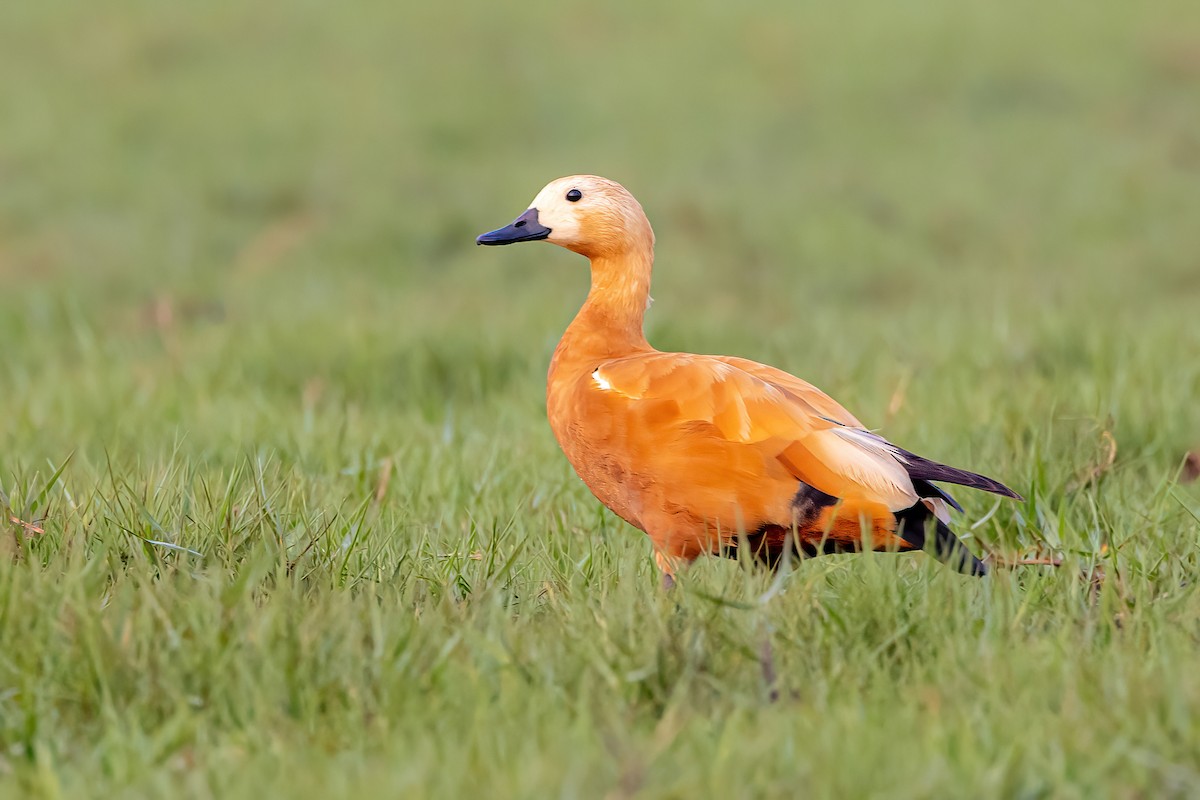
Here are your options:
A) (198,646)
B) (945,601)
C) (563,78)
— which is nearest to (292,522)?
(198,646)

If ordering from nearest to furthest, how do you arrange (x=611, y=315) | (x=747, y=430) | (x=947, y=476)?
(x=947, y=476) → (x=747, y=430) → (x=611, y=315)

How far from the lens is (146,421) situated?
5156 mm

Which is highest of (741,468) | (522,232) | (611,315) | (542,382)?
(522,232)

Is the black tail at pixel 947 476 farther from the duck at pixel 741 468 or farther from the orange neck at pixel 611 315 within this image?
the orange neck at pixel 611 315

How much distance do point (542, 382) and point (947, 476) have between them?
9.87 ft

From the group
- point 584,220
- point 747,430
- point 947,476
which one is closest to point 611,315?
point 584,220

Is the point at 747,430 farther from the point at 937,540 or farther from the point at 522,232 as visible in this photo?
the point at 522,232

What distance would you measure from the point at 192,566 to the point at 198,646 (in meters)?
0.51

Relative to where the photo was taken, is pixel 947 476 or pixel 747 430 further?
pixel 747 430

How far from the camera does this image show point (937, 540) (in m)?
3.06

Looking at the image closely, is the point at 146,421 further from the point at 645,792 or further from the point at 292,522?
the point at 645,792

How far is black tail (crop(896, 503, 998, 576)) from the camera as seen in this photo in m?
3.01

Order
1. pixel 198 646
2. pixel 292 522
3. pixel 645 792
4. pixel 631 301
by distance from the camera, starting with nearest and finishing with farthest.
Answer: pixel 645 792, pixel 198 646, pixel 292 522, pixel 631 301

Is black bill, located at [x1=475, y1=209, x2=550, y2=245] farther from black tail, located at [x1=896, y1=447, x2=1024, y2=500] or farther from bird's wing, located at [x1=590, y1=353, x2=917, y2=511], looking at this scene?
black tail, located at [x1=896, y1=447, x2=1024, y2=500]
